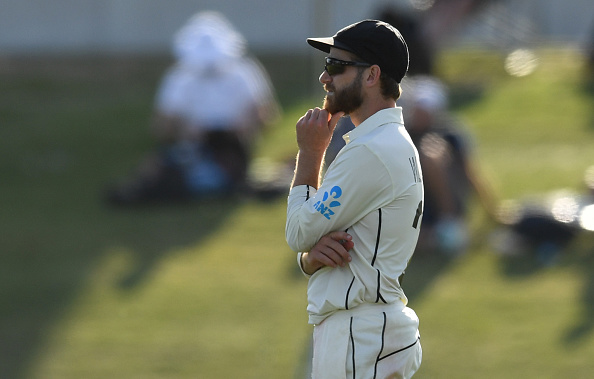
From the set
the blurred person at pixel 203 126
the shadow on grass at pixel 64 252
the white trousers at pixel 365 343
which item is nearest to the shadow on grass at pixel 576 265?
the shadow on grass at pixel 64 252

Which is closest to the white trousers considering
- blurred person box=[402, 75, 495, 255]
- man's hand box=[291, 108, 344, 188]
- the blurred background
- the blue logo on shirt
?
the blue logo on shirt

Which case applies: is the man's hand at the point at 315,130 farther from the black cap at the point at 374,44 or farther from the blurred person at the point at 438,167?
the blurred person at the point at 438,167

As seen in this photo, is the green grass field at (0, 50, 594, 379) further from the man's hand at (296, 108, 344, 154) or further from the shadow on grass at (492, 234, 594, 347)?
the man's hand at (296, 108, 344, 154)

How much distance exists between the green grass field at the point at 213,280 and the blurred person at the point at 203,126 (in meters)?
0.26

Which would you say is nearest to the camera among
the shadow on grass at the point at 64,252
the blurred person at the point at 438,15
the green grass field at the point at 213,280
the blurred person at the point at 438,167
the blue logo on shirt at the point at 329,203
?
the blue logo on shirt at the point at 329,203

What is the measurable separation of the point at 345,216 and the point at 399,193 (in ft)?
0.66

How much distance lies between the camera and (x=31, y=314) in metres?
8.26

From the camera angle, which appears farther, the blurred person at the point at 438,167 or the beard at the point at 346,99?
the blurred person at the point at 438,167

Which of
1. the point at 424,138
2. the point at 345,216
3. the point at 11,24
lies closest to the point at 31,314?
the point at 424,138

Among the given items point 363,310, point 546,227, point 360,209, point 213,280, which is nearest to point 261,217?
point 213,280

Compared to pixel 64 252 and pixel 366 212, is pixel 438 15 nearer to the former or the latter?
pixel 64 252

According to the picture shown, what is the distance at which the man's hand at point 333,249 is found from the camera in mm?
3475

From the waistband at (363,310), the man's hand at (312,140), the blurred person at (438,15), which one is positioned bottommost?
the blurred person at (438,15)

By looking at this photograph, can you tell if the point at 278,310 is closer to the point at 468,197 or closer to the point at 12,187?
the point at 468,197
